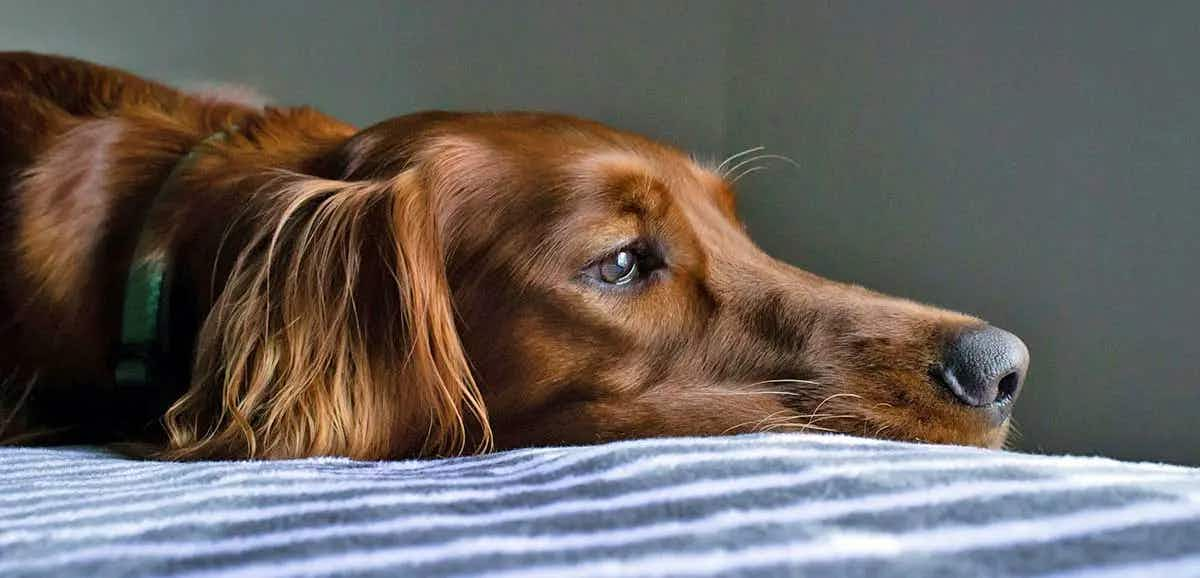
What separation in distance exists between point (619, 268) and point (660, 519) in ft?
1.93

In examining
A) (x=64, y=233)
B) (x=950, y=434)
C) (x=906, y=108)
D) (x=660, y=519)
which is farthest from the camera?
(x=906, y=108)

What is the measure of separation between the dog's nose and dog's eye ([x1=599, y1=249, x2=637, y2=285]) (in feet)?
1.21

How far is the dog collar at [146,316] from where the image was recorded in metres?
1.35

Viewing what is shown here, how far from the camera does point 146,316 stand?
53.3 inches

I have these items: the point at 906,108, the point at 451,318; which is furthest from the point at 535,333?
the point at 906,108

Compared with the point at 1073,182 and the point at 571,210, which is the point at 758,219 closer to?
the point at 1073,182

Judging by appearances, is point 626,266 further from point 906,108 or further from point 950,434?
point 906,108

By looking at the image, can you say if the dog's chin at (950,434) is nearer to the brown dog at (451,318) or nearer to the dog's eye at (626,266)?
the brown dog at (451,318)

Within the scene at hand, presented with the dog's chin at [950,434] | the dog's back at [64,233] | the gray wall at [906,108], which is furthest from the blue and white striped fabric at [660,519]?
the gray wall at [906,108]

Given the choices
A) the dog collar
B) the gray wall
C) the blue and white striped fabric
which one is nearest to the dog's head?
the dog collar

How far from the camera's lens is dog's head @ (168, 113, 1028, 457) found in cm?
118

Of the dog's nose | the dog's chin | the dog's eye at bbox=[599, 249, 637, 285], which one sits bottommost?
the dog's chin

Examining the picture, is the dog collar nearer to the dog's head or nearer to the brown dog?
the brown dog

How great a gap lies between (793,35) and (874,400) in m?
1.73
